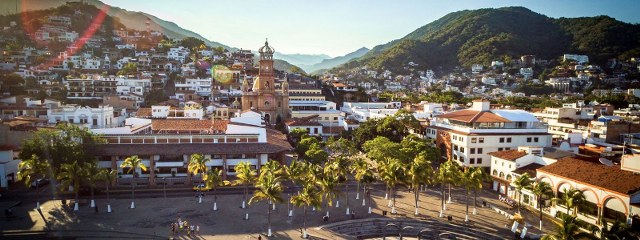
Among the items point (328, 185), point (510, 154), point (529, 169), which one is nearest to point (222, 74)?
point (510, 154)

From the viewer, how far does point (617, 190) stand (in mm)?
29219

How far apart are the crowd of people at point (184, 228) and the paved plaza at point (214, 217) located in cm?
36

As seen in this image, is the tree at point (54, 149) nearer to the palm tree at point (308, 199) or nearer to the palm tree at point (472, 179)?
the palm tree at point (308, 199)

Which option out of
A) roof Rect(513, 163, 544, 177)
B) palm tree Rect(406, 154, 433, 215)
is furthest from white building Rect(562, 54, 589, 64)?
palm tree Rect(406, 154, 433, 215)

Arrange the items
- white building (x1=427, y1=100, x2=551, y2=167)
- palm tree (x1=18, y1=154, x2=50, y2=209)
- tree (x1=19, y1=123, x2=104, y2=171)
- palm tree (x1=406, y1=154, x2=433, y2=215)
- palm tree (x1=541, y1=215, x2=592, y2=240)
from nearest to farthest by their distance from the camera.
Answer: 1. palm tree (x1=541, y1=215, x2=592, y2=240)
2. palm tree (x1=406, y1=154, x2=433, y2=215)
3. palm tree (x1=18, y1=154, x2=50, y2=209)
4. tree (x1=19, y1=123, x2=104, y2=171)
5. white building (x1=427, y1=100, x2=551, y2=167)

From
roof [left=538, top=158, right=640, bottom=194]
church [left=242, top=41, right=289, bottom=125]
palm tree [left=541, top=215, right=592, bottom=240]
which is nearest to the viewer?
palm tree [left=541, top=215, right=592, bottom=240]

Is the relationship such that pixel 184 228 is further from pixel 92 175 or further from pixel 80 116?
pixel 80 116

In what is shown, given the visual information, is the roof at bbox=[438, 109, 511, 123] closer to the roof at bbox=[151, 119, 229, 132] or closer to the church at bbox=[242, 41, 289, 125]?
the roof at bbox=[151, 119, 229, 132]

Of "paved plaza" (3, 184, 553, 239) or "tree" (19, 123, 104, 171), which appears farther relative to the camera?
"tree" (19, 123, 104, 171)

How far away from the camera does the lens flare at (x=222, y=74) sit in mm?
102750

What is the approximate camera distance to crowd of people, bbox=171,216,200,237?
29688 mm

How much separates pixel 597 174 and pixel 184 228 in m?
33.7

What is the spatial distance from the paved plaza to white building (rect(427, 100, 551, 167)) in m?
10.6

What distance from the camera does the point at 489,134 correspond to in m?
49.1
